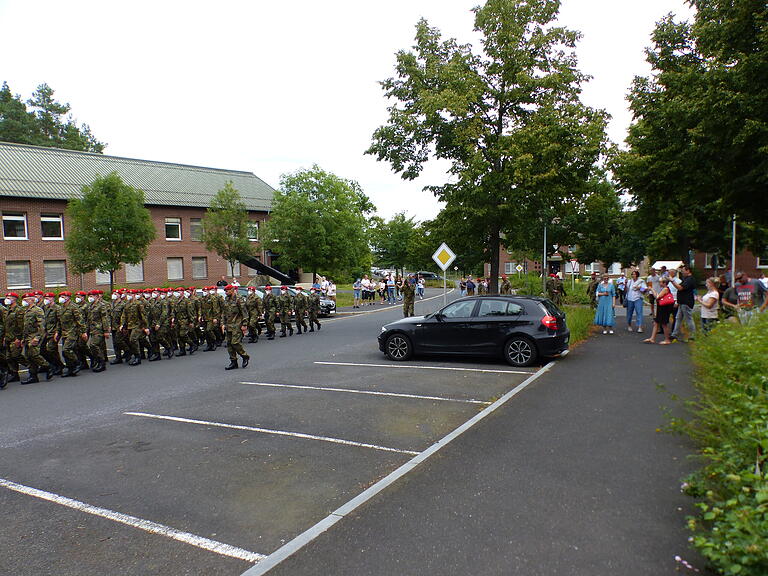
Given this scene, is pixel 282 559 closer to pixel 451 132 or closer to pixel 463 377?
pixel 463 377

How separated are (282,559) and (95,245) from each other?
26214mm

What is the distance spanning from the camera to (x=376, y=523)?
4082mm

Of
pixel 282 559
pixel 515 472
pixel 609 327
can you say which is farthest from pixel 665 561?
pixel 609 327

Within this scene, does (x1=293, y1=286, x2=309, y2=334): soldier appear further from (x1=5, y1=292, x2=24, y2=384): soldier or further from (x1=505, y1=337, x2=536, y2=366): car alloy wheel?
(x1=505, y1=337, x2=536, y2=366): car alloy wheel

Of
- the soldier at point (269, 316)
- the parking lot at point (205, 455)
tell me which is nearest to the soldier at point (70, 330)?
the parking lot at point (205, 455)

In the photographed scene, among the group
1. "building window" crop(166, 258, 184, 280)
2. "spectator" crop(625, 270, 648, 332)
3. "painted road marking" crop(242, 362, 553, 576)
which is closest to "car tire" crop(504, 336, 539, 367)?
"painted road marking" crop(242, 362, 553, 576)

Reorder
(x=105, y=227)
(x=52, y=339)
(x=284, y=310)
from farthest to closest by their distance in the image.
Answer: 1. (x=105, y=227)
2. (x=284, y=310)
3. (x=52, y=339)

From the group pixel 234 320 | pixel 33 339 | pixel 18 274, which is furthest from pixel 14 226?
pixel 234 320

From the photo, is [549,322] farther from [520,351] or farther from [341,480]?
[341,480]

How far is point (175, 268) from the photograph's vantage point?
39000 mm

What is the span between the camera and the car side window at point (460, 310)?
1160cm

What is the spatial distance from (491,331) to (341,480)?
6.74 m

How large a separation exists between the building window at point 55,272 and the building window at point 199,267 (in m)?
8.46

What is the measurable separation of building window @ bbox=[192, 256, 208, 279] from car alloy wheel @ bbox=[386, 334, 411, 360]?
31.0 m
